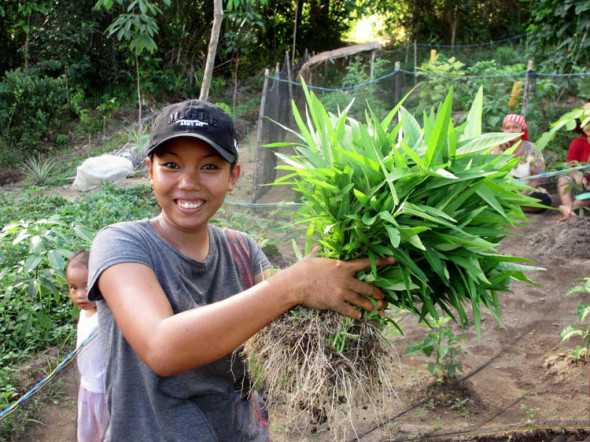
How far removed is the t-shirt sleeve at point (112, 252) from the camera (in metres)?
1.22

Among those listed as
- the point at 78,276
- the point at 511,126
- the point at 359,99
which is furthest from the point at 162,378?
the point at 359,99

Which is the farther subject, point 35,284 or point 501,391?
point 501,391

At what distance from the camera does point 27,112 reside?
31.6 ft

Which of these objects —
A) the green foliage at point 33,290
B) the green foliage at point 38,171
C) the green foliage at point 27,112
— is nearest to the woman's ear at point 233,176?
the green foliage at point 33,290

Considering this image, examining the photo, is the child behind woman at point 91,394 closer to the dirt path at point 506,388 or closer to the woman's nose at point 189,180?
the woman's nose at point 189,180

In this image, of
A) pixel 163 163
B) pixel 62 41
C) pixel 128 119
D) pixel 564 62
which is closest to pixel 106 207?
pixel 163 163

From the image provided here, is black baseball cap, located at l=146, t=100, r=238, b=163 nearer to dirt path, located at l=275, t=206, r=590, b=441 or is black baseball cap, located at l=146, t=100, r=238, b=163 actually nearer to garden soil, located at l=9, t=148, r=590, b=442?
garden soil, located at l=9, t=148, r=590, b=442

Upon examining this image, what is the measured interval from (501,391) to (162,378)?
2.57m

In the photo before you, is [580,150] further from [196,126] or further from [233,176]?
[196,126]

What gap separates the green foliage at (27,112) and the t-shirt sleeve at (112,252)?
919cm

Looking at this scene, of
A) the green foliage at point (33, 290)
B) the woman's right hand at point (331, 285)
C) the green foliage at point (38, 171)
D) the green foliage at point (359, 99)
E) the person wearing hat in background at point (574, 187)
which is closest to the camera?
the woman's right hand at point (331, 285)

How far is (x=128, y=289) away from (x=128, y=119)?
10.5m

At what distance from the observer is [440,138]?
1282mm

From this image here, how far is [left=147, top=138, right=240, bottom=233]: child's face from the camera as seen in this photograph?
4.47ft
